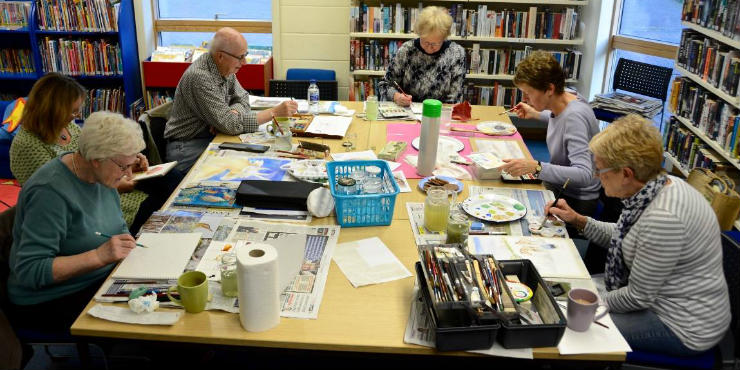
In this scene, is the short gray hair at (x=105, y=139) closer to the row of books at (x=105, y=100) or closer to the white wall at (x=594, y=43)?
the row of books at (x=105, y=100)

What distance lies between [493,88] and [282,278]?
4.03 m

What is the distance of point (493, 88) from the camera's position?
5.30m

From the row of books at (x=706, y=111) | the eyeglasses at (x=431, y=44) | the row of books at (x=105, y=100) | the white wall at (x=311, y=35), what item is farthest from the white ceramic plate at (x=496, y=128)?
the row of books at (x=105, y=100)

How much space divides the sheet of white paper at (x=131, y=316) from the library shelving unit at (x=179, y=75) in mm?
3599

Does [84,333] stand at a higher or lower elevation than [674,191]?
lower

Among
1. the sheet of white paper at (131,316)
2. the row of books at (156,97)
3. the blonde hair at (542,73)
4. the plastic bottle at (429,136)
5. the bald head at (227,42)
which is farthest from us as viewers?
the row of books at (156,97)

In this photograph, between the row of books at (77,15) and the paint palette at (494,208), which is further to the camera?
the row of books at (77,15)

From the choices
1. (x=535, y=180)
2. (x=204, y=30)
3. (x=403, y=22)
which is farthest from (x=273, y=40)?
(x=535, y=180)

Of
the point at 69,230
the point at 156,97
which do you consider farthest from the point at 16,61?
the point at 69,230

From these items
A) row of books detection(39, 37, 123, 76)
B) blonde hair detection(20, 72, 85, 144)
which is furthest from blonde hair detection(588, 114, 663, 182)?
row of books detection(39, 37, 123, 76)

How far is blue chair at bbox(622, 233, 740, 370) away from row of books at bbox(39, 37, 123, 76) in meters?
4.69

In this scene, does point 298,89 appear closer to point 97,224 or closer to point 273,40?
point 273,40

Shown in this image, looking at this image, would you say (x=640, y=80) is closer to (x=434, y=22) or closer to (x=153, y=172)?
(x=434, y=22)

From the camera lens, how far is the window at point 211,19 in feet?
17.4
